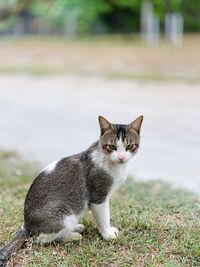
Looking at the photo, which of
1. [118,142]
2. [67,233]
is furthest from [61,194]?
[118,142]

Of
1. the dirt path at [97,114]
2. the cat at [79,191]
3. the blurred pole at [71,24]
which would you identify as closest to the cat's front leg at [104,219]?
the cat at [79,191]

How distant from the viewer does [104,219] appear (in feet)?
11.9

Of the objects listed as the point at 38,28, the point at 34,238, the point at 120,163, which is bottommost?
the point at 38,28

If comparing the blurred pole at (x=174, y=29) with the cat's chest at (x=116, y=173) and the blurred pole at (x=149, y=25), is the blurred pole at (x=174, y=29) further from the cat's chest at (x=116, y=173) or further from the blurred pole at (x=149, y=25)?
the cat's chest at (x=116, y=173)

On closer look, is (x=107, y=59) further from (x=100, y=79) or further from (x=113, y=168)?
(x=113, y=168)

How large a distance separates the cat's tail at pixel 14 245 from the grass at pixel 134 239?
0.04m

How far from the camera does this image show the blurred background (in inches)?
299

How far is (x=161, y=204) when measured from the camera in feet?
15.1

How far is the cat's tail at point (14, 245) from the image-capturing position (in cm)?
344

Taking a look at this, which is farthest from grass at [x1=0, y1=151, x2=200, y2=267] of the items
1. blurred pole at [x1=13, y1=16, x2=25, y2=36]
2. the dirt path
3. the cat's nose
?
blurred pole at [x1=13, y1=16, x2=25, y2=36]

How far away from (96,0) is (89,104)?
1080 cm

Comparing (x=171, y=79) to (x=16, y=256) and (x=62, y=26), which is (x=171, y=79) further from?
(x=62, y=26)

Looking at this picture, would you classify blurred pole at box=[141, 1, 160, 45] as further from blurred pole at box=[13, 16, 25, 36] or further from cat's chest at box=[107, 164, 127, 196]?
cat's chest at box=[107, 164, 127, 196]

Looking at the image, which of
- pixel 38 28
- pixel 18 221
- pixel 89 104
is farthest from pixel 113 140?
pixel 38 28
